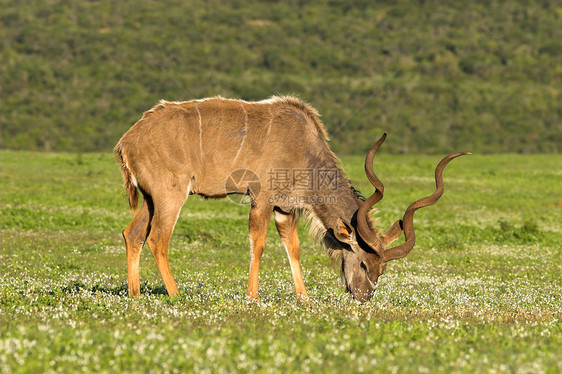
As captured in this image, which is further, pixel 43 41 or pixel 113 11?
pixel 113 11

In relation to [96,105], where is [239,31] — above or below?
above

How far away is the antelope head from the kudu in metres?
0.02

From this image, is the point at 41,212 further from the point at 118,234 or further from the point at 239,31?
the point at 239,31

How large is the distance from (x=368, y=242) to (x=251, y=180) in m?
2.13

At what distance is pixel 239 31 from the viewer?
8525 centimetres

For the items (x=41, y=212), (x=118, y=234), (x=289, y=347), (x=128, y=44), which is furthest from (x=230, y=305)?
(x=128, y=44)

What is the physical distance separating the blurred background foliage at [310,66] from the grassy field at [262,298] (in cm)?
3290

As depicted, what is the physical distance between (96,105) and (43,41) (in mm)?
16215

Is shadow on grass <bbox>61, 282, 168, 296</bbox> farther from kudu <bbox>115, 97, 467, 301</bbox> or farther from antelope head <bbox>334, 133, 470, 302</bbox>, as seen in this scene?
antelope head <bbox>334, 133, 470, 302</bbox>

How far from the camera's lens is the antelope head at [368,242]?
1038 centimetres

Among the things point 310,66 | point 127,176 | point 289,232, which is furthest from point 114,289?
point 310,66

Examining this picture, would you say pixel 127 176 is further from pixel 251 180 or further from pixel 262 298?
pixel 262 298

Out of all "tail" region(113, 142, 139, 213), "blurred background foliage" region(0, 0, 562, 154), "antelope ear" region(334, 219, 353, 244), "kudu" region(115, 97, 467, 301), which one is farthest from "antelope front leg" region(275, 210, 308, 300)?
"blurred background foliage" region(0, 0, 562, 154)

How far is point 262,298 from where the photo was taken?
34.2 ft
